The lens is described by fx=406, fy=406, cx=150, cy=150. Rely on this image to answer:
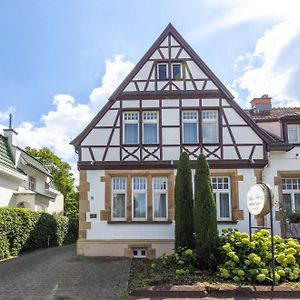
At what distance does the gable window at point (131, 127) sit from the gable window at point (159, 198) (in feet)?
6.16

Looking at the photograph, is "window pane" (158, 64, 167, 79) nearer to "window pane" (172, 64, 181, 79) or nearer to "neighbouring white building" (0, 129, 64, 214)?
"window pane" (172, 64, 181, 79)

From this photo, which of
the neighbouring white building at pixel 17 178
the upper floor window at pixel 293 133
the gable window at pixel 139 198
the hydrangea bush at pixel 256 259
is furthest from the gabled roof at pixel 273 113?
the neighbouring white building at pixel 17 178

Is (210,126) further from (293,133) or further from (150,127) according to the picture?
(293,133)

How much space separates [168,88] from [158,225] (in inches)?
224

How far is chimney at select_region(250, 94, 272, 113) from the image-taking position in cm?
2125

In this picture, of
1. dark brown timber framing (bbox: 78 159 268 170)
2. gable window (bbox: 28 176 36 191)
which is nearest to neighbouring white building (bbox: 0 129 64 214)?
gable window (bbox: 28 176 36 191)

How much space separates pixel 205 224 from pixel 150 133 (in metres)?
6.24

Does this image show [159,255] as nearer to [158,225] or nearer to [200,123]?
[158,225]

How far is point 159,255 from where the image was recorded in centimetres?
1595

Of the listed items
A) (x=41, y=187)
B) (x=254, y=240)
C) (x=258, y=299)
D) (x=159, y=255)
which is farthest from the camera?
(x=41, y=187)

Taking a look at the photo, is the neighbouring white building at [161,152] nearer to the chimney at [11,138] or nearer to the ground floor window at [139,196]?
the ground floor window at [139,196]

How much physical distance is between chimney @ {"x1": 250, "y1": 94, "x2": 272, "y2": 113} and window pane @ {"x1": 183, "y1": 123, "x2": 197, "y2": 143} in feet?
18.6

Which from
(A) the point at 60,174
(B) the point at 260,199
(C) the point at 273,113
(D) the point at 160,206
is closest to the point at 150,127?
(D) the point at 160,206

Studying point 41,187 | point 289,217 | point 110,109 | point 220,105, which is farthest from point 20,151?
point 289,217
